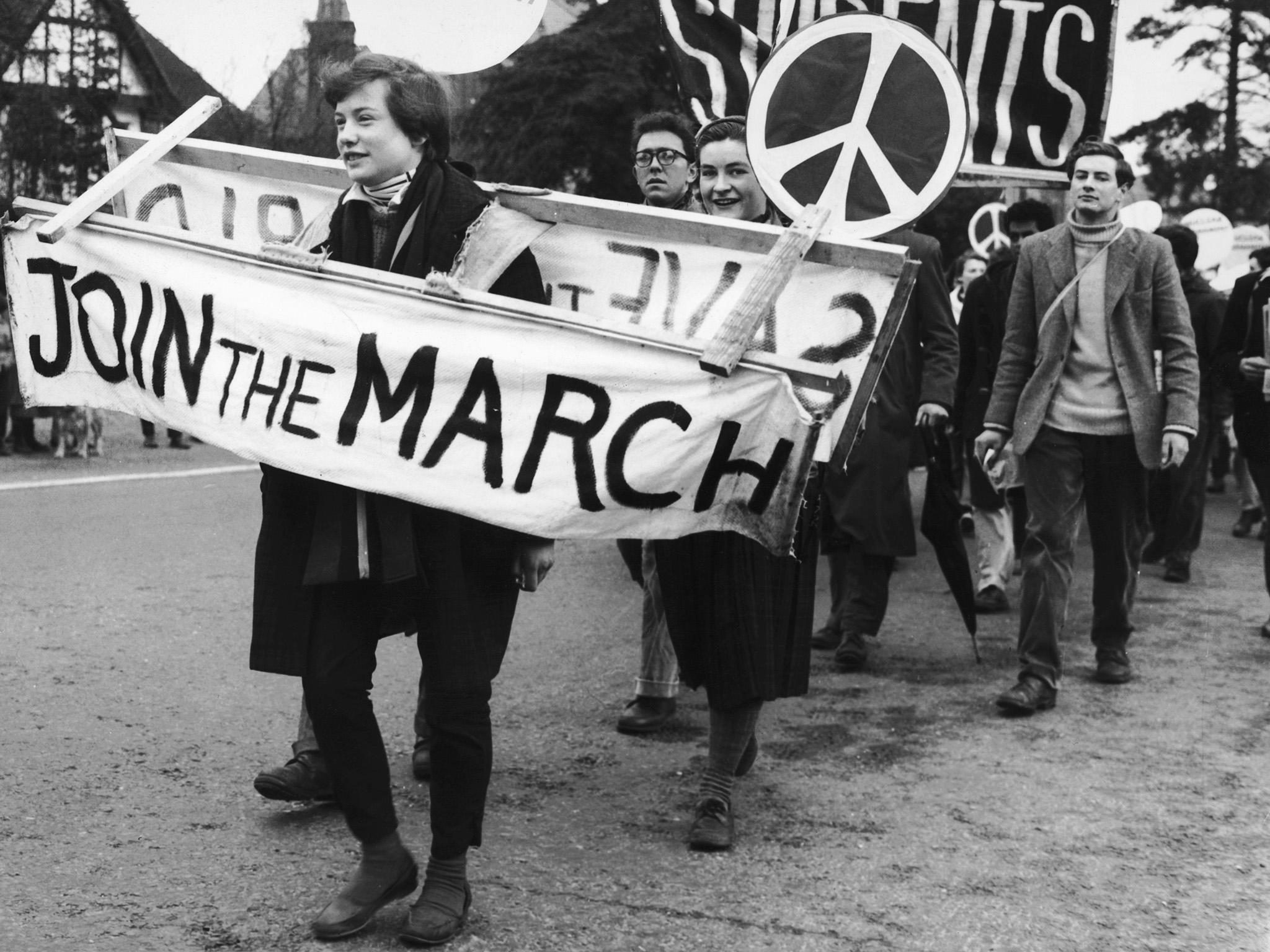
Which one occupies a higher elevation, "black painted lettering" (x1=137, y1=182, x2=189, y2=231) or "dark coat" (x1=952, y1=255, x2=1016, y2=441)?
"black painted lettering" (x1=137, y1=182, x2=189, y2=231)

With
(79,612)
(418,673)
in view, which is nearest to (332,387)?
(418,673)

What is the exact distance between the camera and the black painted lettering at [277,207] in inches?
178

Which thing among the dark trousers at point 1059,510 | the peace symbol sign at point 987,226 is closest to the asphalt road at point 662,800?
the dark trousers at point 1059,510

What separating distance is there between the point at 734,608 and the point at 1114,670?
244cm

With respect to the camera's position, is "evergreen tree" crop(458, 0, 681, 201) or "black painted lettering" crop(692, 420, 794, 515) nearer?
"black painted lettering" crop(692, 420, 794, 515)

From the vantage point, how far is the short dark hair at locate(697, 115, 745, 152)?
4.79 m

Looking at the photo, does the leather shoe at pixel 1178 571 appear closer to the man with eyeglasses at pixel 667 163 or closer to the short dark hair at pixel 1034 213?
the short dark hair at pixel 1034 213

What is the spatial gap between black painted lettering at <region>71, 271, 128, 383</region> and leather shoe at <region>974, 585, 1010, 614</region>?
4790 millimetres

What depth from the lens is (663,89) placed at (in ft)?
120

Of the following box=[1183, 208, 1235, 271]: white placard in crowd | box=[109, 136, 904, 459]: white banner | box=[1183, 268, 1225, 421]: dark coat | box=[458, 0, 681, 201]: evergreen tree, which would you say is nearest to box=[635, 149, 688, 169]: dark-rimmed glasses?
box=[109, 136, 904, 459]: white banner

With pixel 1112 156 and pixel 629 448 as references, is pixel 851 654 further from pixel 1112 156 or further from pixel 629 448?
pixel 629 448

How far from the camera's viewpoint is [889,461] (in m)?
6.64

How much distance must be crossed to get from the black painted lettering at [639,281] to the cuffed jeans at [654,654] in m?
1.58

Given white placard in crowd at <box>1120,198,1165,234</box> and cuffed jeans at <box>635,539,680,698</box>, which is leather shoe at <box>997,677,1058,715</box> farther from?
white placard in crowd at <box>1120,198,1165,234</box>
